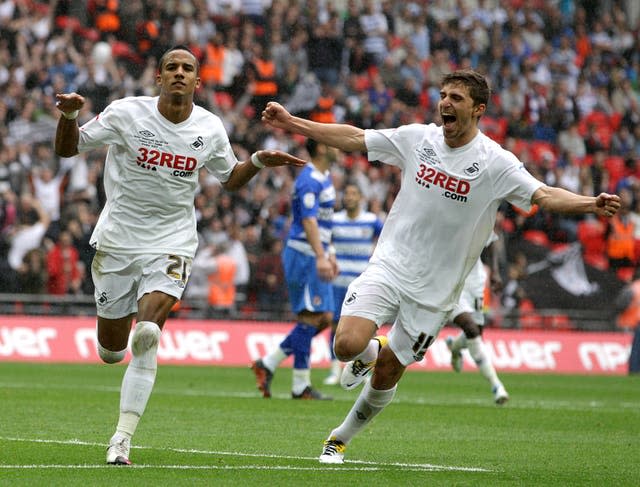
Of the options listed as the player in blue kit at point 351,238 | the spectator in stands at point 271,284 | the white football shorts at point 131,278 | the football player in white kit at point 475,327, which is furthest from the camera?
the spectator in stands at point 271,284

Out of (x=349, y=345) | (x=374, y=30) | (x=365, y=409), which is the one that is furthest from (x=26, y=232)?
(x=349, y=345)

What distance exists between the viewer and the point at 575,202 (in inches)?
324

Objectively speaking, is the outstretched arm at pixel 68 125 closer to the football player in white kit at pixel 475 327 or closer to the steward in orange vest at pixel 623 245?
the football player in white kit at pixel 475 327

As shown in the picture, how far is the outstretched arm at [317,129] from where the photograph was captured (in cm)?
887

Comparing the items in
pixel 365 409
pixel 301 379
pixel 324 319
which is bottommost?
pixel 301 379

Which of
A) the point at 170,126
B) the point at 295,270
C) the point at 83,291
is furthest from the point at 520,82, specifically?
the point at 170,126

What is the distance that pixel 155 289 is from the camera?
9.07m

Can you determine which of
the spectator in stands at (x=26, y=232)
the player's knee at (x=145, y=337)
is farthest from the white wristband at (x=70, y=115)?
the spectator in stands at (x=26, y=232)

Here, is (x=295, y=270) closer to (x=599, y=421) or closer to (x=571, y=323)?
(x=599, y=421)

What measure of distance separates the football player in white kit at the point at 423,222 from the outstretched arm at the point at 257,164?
13.1 inches

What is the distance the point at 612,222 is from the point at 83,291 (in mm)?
11255

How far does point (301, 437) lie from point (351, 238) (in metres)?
7.42

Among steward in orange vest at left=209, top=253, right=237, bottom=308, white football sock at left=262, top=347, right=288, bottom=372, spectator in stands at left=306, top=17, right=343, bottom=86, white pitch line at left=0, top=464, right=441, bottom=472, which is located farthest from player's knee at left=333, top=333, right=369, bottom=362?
spectator in stands at left=306, top=17, right=343, bottom=86

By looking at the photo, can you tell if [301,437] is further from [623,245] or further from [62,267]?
[623,245]
